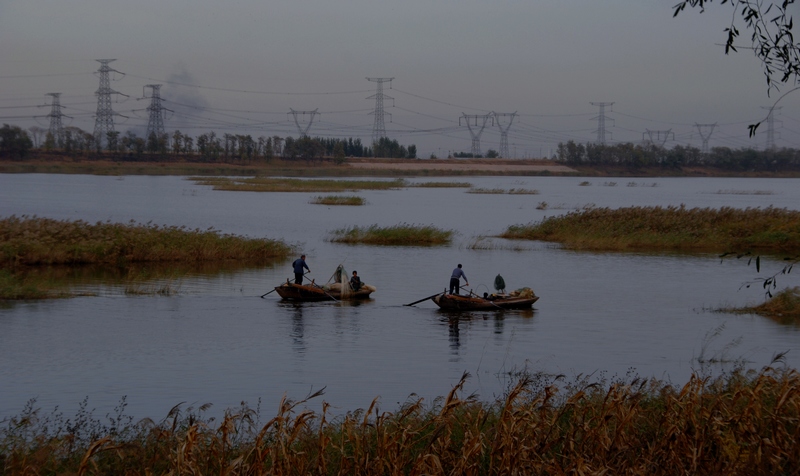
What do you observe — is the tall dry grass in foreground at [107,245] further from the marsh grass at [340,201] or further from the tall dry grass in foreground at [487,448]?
the marsh grass at [340,201]

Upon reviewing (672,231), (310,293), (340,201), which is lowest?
(310,293)

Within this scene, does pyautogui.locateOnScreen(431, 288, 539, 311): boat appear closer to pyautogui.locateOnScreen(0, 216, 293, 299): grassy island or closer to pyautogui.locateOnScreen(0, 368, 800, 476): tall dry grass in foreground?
Result: pyautogui.locateOnScreen(0, 216, 293, 299): grassy island

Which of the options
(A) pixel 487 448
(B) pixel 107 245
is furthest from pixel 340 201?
(A) pixel 487 448

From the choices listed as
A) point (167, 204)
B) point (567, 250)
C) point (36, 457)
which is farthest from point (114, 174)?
point (36, 457)

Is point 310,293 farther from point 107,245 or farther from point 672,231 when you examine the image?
point 672,231

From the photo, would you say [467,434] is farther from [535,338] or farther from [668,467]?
[535,338]

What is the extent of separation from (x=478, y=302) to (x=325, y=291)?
6623 millimetres

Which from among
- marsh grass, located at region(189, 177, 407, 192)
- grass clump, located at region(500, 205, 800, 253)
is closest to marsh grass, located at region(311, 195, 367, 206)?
marsh grass, located at region(189, 177, 407, 192)

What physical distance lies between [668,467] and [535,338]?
16679mm

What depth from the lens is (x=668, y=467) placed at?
11.0m

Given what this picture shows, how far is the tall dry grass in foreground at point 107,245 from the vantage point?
38656 mm

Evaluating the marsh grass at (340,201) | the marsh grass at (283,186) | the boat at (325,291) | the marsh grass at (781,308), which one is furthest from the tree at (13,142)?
the marsh grass at (781,308)

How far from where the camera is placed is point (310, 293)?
33.9 m

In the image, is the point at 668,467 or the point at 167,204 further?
the point at 167,204
